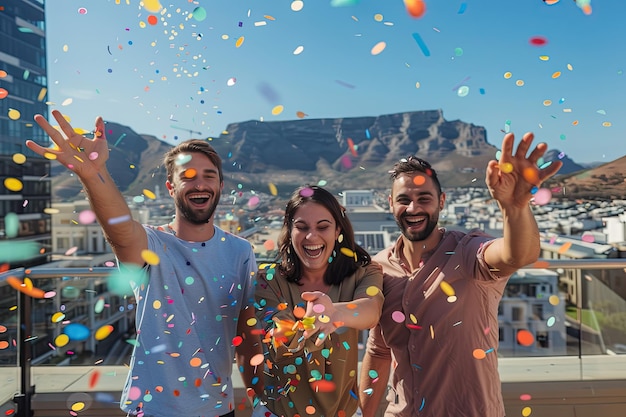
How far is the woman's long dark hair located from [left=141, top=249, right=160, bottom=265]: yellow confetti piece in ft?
1.30

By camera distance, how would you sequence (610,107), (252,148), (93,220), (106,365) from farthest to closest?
(252,148)
(106,365)
(610,107)
(93,220)

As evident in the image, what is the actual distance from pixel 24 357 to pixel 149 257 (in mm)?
1747

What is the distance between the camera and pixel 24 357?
2.59m

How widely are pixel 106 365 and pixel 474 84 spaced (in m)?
2.53

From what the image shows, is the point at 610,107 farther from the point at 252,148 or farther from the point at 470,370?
the point at 252,148

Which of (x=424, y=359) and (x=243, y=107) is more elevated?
(x=243, y=107)

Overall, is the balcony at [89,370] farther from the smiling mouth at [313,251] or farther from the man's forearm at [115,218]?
the smiling mouth at [313,251]

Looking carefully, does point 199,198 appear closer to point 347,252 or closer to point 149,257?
point 149,257

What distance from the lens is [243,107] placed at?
2188mm

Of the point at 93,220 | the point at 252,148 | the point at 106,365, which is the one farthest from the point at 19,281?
the point at 252,148

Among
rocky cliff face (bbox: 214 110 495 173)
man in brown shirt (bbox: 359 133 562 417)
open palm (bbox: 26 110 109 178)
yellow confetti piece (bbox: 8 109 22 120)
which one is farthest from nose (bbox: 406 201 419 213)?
rocky cliff face (bbox: 214 110 495 173)

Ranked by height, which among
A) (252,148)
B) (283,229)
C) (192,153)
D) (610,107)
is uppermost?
(252,148)

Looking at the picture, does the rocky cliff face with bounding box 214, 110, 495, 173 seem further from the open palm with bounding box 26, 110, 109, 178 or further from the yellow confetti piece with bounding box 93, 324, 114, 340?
the open palm with bounding box 26, 110, 109, 178

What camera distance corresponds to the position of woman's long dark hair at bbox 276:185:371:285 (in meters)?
1.54
